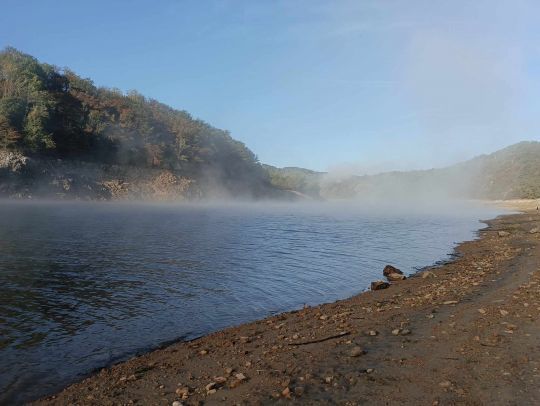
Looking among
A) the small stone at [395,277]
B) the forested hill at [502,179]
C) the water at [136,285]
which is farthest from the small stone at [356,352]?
the forested hill at [502,179]

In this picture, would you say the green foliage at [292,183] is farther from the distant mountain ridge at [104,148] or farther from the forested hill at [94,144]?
the forested hill at [94,144]

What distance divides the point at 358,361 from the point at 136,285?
350 inches

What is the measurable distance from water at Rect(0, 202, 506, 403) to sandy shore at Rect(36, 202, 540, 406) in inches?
46.4

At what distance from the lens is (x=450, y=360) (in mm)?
6723

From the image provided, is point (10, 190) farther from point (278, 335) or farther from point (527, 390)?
point (527, 390)

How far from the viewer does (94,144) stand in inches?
3093

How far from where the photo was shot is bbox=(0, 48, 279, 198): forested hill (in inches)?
2450

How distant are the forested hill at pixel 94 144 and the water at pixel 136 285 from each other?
129 ft

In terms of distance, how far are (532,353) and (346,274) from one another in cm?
1075

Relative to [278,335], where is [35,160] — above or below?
above

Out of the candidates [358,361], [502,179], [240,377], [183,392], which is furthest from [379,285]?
[502,179]

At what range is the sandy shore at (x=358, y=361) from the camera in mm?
5719

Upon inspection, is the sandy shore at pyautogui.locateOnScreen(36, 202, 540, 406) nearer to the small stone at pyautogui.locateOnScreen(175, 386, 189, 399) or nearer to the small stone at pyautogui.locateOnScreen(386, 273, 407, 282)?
the small stone at pyautogui.locateOnScreen(175, 386, 189, 399)

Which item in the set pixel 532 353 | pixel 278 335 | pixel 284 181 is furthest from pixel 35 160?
pixel 284 181
